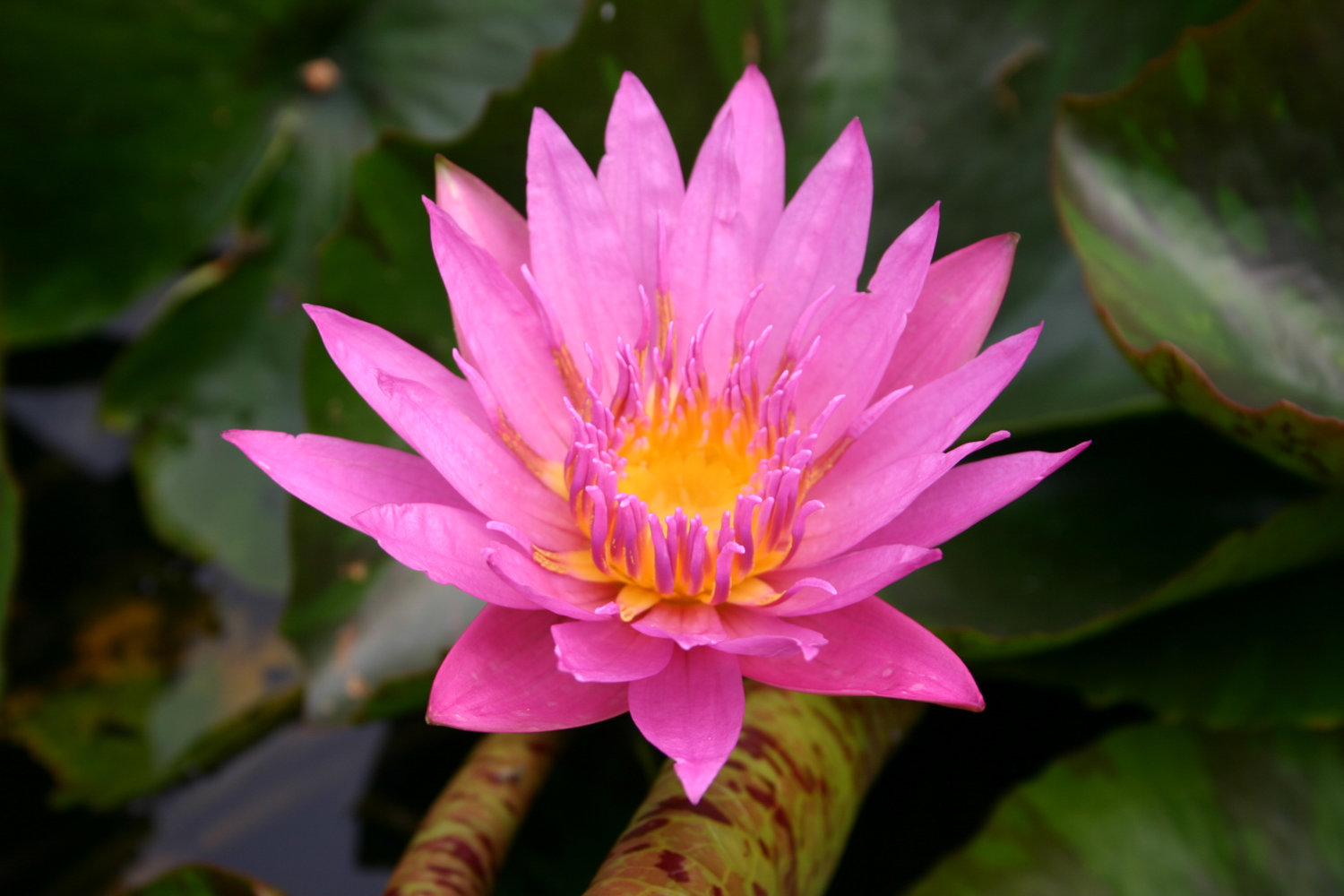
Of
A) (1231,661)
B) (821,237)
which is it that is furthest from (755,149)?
(1231,661)

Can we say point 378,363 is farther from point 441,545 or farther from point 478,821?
point 478,821

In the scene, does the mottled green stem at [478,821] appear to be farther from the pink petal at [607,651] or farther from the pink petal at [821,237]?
the pink petal at [821,237]

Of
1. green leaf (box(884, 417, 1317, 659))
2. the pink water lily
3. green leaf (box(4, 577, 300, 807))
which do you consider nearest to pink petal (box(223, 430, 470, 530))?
the pink water lily

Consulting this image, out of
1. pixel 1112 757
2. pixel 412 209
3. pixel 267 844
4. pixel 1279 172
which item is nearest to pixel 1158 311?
pixel 1279 172

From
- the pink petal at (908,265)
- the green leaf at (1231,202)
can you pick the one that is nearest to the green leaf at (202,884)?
the pink petal at (908,265)

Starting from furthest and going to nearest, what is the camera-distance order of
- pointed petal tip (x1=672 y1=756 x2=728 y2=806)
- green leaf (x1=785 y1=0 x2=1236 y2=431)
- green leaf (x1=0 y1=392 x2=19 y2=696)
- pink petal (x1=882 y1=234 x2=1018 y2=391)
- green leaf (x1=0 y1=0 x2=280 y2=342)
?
green leaf (x1=0 y1=0 x2=280 y2=342) → green leaf (x1=785 y1=0 x2=1236 y2=431) → green leaf (x1=0 y1=392 x2=19 y2=696) → pink petal (x1=882 y1=234 x2=1018 y2=391) → pointed petal tip (x1=672 y1=756 x2=728 y2=806)

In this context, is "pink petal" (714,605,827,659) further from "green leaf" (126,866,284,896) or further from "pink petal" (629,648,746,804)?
"green leaf" (126,866,284,896)
